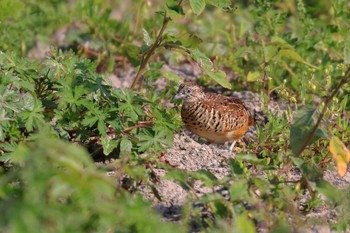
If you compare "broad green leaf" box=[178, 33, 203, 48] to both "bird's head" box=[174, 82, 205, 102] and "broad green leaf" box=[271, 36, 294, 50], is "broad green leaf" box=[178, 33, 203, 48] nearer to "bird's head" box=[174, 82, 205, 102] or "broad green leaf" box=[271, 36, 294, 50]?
"bird's head" box=[174, 82, 205, 102]

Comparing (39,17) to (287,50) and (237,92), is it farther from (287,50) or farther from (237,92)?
(287,50)

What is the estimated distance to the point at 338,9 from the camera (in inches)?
265

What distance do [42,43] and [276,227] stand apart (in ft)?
13.7

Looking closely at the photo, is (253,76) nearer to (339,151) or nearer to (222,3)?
(222,3)

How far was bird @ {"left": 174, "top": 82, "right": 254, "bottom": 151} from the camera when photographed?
5664 mm

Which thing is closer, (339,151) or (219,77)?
(339,151)

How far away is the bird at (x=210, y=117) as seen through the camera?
5664mm

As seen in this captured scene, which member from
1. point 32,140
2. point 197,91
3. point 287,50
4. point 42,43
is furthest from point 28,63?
point 42,43

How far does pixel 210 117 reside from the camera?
5730 millimetres

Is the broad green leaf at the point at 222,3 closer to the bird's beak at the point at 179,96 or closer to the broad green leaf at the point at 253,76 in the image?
the bird's beak at the point at 179,96

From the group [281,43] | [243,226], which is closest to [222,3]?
[281,43]

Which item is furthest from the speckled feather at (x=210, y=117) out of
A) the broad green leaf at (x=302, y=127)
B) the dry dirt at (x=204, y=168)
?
the broad green leaf at (x=302, y=127)

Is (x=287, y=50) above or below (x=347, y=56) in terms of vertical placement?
below

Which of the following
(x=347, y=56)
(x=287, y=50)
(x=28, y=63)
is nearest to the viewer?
(x=347, y=56)
